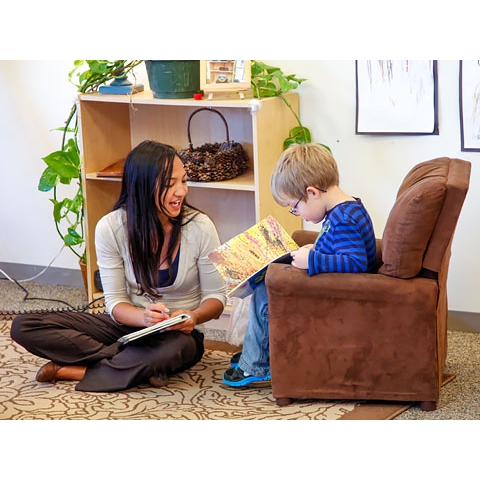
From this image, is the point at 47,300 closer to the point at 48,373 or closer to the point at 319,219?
the point at 48,373

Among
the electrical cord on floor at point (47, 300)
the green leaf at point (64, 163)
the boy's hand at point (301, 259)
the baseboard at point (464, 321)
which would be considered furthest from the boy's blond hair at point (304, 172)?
the green leaf at point (64, 163)

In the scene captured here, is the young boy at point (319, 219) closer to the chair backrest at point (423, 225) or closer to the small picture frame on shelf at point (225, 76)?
the chair backrest at point (423, 225)

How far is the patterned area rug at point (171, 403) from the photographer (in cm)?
249

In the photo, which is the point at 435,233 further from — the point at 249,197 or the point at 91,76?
the point at 91,76

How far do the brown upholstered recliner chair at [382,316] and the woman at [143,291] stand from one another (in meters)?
0.39

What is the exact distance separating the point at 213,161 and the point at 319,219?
90 centimetres

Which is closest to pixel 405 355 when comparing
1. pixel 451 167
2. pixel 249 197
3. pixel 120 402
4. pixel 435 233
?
pixel 435 233

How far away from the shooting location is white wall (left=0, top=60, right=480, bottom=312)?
318 centimetres

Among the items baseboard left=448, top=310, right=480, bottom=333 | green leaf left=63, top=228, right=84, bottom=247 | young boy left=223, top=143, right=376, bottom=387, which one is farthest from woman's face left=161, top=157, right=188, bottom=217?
baseboard left=448, top=310, right=480, bottom=333

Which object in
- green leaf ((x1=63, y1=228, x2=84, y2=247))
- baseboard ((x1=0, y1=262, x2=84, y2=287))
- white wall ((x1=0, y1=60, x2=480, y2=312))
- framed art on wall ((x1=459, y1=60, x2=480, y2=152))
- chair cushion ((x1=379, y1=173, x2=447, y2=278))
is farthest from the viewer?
baseboard ((x1=0, y1=262, x2=84, y2=287))

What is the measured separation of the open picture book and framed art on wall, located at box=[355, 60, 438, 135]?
0.77m

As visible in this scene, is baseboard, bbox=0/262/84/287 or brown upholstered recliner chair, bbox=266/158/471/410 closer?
brown upholstered recliner chair, bbox=266/158/471/410

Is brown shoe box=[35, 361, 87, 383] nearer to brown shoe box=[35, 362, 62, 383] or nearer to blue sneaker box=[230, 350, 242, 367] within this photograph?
brown shoe box=[35, 362, 62, 383]

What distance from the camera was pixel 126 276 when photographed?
284cm
